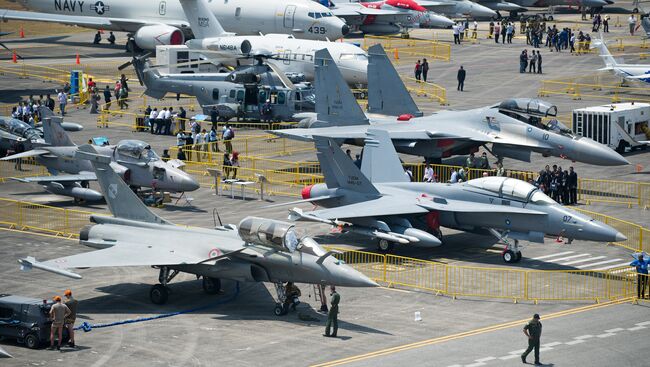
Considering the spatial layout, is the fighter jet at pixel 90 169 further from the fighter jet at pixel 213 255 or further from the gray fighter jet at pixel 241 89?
the gray fighter jet at pixel 241 89

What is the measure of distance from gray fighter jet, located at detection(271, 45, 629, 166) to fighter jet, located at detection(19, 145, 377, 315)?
1420 cm

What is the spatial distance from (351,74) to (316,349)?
121ft

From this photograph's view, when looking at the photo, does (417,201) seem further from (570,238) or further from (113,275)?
(113,275)

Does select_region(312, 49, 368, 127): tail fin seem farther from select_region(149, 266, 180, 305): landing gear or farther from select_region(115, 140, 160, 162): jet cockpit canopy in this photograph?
select_region(149, 266, 180, 305): landing gear

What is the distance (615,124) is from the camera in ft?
171

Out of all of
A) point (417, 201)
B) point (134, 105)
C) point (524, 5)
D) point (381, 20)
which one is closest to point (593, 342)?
point (417, 201)

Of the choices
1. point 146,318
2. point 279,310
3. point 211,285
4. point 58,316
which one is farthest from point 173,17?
point 58,316

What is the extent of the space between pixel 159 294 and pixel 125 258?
4.71 feet

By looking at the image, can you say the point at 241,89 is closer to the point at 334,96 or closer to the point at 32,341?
the point at 334,96

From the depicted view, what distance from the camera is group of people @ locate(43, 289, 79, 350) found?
27.6 meters

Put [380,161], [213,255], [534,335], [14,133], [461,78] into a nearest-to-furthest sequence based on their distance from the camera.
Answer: [534,335] → [213,255] → [380,161] → [14,133] → [461,78]

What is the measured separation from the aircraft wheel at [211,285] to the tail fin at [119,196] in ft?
7.31

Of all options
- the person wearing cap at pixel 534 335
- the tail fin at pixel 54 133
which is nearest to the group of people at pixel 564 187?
the person wearing cap at pixel 534 335

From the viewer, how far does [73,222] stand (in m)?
41.2
